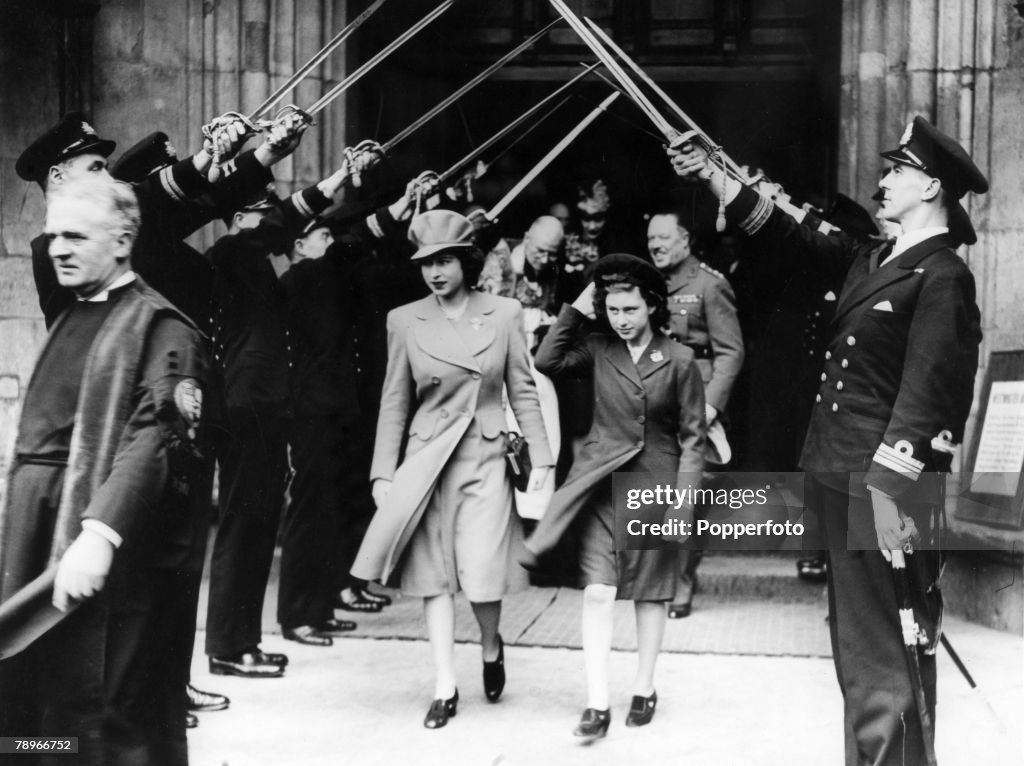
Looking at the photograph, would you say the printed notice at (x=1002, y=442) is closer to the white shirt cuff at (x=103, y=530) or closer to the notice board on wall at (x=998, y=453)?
the notice board on wall at (x=998, y=453)

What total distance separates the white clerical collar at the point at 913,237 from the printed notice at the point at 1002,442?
195cm

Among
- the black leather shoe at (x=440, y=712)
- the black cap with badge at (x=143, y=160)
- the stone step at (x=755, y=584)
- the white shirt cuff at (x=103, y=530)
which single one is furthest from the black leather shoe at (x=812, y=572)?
the white shirt cuff at (x=103, y=530)

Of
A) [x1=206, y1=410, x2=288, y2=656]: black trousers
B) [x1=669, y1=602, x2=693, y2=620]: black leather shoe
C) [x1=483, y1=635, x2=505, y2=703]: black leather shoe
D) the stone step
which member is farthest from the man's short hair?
the stone step

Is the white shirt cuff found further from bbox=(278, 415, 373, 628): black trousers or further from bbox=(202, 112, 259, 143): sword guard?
bbox=(278, 415, 373, 628): black trousers

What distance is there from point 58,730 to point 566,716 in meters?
1.86

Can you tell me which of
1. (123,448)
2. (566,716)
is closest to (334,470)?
(566,716)

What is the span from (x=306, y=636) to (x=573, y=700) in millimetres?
1385

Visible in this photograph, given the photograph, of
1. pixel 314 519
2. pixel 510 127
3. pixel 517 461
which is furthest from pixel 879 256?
pixel 314 519

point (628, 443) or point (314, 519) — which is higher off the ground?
point (628, 443)

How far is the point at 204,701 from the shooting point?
4.82 metres

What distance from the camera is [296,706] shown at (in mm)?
4875

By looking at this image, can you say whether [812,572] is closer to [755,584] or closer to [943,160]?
[755,584]

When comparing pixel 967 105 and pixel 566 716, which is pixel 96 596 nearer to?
pixel 566 716

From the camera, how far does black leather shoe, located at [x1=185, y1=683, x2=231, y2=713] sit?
4.80 meters
